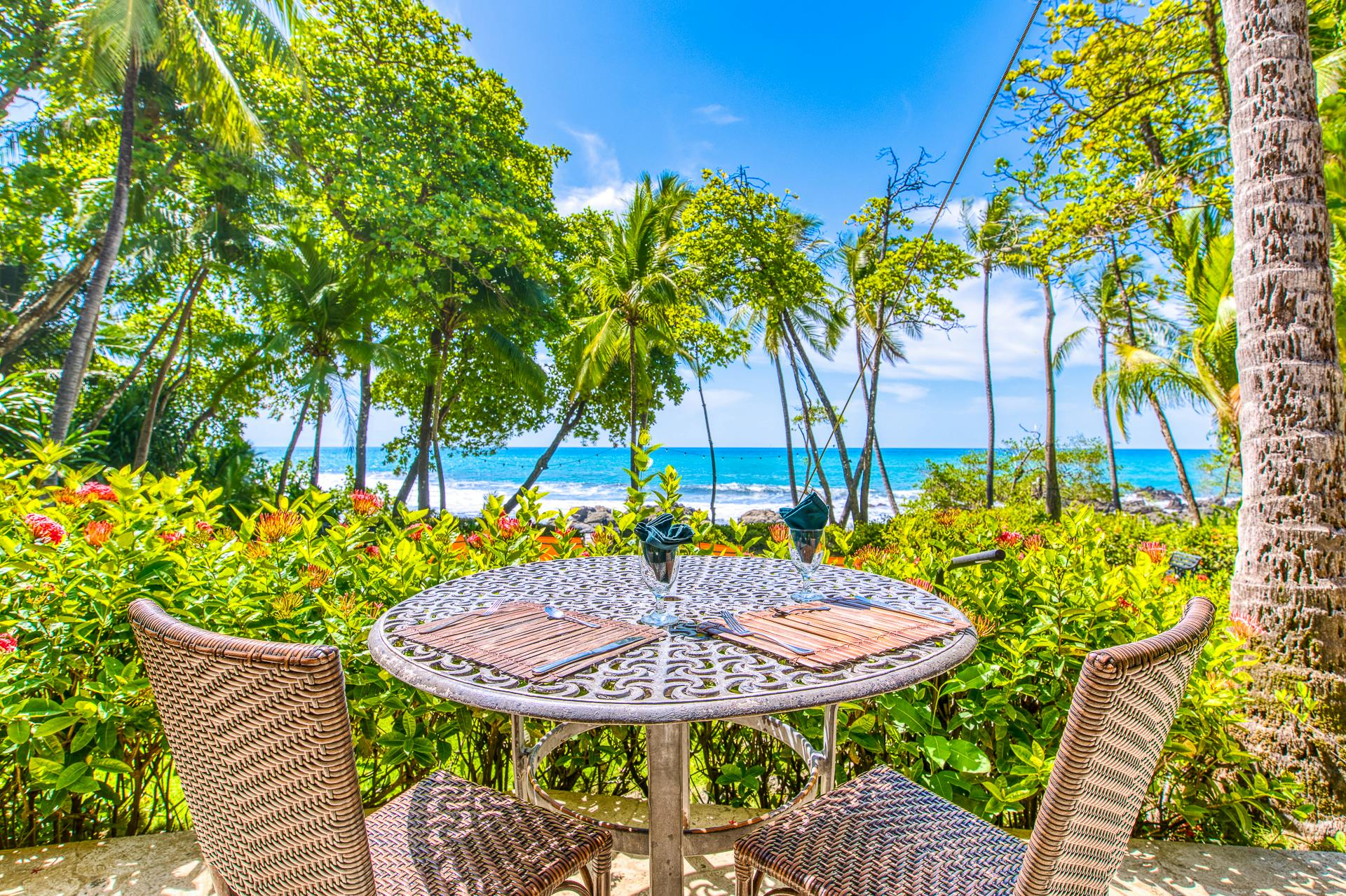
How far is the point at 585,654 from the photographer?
1.04m

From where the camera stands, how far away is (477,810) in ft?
3.79

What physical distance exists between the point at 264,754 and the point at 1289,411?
271 centimetres

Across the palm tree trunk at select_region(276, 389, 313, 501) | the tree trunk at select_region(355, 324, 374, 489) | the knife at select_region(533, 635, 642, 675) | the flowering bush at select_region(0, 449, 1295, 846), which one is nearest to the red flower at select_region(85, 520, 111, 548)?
the flowering bush at select_region(0, 449, 1295, 846)

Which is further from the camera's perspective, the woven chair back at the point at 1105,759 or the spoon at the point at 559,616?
the spoon at the point at 559,616

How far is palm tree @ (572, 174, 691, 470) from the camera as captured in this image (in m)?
12.1

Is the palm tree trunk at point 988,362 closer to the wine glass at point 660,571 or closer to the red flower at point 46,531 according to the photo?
the wine glass at point 660,571

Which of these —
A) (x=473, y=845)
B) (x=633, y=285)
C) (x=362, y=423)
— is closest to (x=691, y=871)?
(x=473, y=845)

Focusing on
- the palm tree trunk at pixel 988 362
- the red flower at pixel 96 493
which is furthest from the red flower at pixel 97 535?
the palm tree trunk at pixel 988 362

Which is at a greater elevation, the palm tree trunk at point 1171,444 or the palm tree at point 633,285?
the palm tree at point 633,285

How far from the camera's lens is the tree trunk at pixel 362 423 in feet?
35.6

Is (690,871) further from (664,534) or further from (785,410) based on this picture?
(785,410)

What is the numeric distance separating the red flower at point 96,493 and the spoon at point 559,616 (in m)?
1.82

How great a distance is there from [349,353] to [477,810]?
11025 millimetres

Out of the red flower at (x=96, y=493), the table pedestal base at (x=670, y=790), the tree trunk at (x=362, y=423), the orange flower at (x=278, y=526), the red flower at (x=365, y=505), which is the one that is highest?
the tree trunk at (x=362, y=423)
